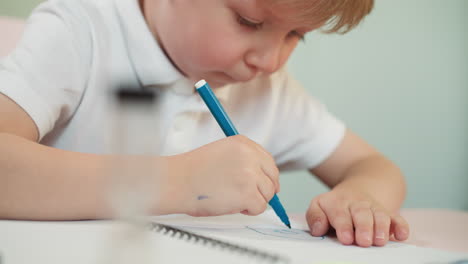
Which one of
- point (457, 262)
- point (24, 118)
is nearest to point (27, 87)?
point (24, 118)

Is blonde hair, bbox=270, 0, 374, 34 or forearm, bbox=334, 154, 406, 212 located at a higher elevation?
blonde hair, bbox=270, 0, 374, 34

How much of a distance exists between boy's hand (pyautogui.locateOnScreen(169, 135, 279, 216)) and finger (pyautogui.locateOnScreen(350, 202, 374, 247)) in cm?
7

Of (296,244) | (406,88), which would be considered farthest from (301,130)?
(406,88)

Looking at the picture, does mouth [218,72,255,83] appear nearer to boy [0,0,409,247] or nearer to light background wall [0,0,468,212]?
boy [0,0,409,247]

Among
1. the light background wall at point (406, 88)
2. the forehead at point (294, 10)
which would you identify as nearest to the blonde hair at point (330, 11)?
the forehead at point (294, 10)

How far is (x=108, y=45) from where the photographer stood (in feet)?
1.59

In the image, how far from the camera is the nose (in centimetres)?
42

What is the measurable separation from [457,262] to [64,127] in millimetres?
380

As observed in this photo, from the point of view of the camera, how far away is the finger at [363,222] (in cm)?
32

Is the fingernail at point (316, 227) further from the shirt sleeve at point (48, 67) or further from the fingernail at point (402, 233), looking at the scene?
the shirt sleeve at point (48, 67)

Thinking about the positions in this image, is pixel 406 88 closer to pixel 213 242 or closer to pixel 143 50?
pixel 143 50

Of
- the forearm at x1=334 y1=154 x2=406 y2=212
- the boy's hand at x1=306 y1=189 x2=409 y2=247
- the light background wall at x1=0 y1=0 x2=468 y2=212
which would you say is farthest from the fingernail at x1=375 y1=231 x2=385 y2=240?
the light background wall at x1=0 y1=0 x2=468 y2=212

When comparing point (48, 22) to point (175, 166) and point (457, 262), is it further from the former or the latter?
point (457, 262)

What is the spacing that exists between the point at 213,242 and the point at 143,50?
0.28 metres
